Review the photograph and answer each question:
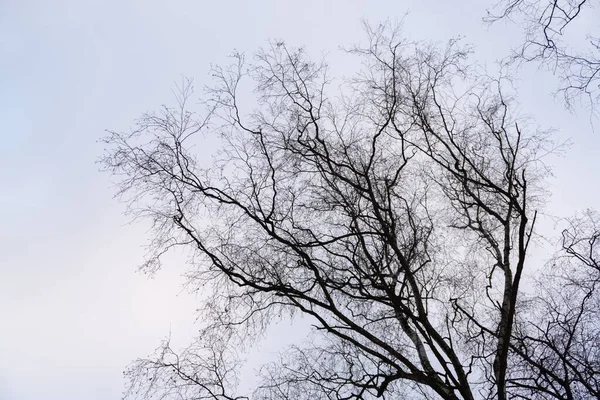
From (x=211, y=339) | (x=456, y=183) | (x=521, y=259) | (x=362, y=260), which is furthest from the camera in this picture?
(x=456, y=183)

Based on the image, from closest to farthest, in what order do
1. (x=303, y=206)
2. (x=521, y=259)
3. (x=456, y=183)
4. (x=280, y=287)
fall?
(x=521, y=259) < (x=280, y=287) < (x=303, y=206) < (x=456, y=183)

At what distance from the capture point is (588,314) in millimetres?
7715

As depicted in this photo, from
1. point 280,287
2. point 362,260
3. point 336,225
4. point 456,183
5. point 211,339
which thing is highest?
point 456,183

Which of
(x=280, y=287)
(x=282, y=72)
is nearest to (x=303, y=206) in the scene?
(x=280, y=287)

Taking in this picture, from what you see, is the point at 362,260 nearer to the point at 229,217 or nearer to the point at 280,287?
the point at 280,287

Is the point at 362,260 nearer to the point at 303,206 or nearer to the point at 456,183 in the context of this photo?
the point at 303,206

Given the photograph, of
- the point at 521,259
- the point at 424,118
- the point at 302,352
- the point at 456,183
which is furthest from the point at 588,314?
the point at 302,352

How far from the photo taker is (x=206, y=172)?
754 cm

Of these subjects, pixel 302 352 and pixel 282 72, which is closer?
pixel 302 352

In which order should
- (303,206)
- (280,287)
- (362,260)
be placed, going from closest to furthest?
(280,287), (362,260), (303,206)

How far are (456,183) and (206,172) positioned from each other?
478 centimetres

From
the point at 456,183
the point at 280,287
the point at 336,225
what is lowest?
the point at 280,287

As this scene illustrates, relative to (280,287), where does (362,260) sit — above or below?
above

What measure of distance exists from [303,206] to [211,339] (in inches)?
107
